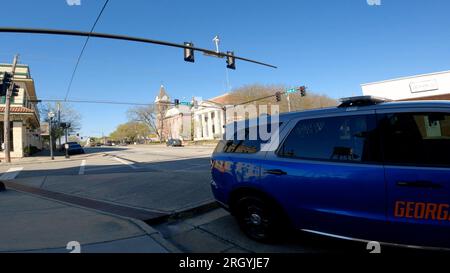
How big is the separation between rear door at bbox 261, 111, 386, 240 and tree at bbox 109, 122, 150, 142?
351ft

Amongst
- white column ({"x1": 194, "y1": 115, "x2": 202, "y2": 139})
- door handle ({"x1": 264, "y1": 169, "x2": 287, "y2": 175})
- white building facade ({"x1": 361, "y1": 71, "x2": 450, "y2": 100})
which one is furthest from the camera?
white column ({"x1": 194, "y1": 115, "x2": 202, "y2": 139})

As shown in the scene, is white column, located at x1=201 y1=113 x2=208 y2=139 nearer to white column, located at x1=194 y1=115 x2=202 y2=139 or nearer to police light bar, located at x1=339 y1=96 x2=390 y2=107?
white column, located at x1=194 y1=115 x2=202 y2=139

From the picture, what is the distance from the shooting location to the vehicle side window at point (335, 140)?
9.50ft

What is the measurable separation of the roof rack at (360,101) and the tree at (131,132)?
107 m

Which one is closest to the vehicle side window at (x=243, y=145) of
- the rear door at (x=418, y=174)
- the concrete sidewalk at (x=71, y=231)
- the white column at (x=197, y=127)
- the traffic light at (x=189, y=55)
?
the rear door at (x=418, y=174)

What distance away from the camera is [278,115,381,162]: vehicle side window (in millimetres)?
2895

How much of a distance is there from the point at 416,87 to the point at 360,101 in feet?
57.5

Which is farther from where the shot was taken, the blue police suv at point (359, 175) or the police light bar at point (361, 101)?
the police light bar at point (361, 101)

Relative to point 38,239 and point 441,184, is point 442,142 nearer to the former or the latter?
point 441,184

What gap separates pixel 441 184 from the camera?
2.44 meters

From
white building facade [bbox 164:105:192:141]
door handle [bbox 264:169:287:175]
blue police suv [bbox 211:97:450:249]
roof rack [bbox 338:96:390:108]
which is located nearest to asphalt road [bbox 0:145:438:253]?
blue police suv [bbox 211:97:450:249]

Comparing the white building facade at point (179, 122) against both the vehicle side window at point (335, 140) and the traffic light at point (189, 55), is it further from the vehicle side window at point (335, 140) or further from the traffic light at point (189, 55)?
→ the vehicle side window at point (335, 140)

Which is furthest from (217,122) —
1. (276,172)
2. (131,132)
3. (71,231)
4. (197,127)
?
(276,172)
